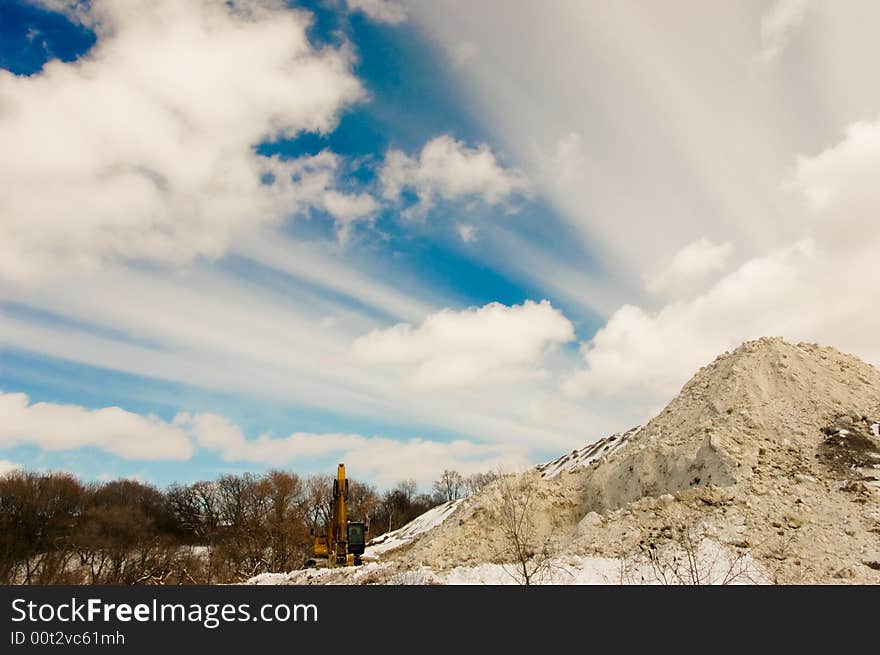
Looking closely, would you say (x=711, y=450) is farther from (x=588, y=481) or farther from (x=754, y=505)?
(x=588, y=481)

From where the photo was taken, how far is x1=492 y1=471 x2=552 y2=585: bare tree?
19406 millimetres

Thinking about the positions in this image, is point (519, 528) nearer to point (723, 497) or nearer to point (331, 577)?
point (723, 497)

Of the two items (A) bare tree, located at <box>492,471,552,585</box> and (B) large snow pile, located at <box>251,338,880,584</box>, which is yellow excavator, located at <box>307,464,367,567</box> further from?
(A) bare tree, located at <box>492,471,552,585</box>

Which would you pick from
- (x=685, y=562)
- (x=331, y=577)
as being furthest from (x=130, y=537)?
(x=685, y=562)

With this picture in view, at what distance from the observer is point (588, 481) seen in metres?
29.6

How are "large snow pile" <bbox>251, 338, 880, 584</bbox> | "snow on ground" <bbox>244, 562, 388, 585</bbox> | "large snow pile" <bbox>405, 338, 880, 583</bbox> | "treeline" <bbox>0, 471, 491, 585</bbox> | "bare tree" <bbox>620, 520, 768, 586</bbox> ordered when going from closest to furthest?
"bare tree" <bbox>620, 520, 768, 586</bbox> → "large snow pile" <bbox>251, 338, 880, 584</bbox> → "large snow pile" <bbox>405, 338, 880, 583</bbox> → "snow on ground" <bbox>244, 562, 388, 585</bbox> → "treeline" <bbox>0, 471, 491, 585</bbox>

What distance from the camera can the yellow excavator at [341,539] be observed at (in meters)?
32.4

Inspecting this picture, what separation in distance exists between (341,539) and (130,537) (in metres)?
34.8

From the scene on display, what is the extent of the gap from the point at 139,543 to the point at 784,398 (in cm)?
5742

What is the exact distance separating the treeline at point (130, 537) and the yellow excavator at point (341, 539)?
904cm

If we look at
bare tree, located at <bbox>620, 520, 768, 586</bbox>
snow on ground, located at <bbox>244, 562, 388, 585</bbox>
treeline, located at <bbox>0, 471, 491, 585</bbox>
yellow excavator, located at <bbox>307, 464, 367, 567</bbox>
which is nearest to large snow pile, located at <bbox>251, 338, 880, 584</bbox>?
bare tree, located at <bbox>620, 520, 768, 586</bbox>

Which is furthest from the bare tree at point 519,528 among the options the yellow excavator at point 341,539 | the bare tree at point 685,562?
the yellow excavator at point 341,539

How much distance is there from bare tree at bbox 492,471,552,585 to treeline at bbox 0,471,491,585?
66.3 feet

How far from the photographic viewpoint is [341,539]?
33.0 m
